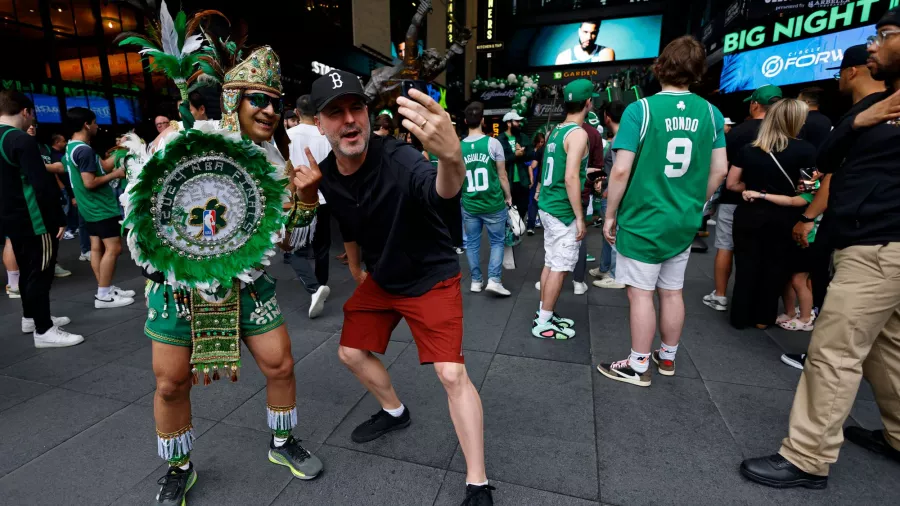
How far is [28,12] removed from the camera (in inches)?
330

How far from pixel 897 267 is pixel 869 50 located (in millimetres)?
1018

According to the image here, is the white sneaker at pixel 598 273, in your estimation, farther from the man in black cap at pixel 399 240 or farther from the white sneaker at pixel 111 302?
the white sneaker at pixel 111 302

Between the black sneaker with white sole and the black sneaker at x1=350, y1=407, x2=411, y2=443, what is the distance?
1.55 meters

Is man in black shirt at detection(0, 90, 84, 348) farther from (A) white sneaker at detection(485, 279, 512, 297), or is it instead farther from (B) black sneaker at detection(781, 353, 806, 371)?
(B) black sneaker at detection(781, 353, 806, 371)

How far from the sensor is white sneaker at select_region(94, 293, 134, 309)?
4.93 metres

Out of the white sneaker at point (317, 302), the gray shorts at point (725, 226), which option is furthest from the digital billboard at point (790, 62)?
the white sneaker at point (317, 302)

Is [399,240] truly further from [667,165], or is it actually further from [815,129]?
[815,129]

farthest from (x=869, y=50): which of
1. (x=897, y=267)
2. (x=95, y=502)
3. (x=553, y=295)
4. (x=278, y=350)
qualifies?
(x=95, y=502)

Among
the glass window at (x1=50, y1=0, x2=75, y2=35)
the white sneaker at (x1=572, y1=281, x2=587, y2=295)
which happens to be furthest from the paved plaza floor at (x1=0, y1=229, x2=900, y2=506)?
the glass window at (x1=50, y1=0, x2=75, y2=35)

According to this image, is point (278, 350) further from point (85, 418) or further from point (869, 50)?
point (869, 50)

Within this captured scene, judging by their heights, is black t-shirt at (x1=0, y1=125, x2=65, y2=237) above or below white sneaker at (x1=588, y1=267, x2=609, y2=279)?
above

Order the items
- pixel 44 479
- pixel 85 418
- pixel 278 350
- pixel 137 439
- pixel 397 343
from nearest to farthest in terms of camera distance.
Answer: pixel 278 350
pixel 44 479
pixel 137 439
pixel 85 418
pixel 397 343

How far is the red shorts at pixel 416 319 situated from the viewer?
2.08 meters

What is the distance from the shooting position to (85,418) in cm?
283
